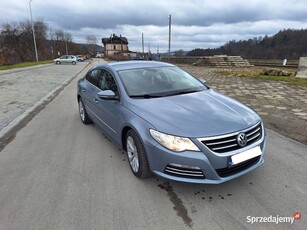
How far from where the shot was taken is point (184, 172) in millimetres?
2666

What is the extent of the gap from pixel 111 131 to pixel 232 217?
2.23m

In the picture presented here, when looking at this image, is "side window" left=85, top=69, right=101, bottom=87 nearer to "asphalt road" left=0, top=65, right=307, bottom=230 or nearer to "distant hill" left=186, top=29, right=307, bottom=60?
"asphalt road" left=0, top=65, right=307, bottom=230

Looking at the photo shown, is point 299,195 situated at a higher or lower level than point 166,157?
A: lower

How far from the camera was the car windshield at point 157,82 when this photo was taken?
369cm

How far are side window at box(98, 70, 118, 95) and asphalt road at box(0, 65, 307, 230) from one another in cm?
110

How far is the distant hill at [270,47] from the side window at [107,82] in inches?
2272

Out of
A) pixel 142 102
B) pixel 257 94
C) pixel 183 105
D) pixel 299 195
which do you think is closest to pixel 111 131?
pixel 142 102

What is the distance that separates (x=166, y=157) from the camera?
8.79ft

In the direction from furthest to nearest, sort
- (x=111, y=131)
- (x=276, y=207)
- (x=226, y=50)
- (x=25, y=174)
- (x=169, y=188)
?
(x=226, y=50) → (x=111, y=131) → (x=25, y=174) → (x=169, y=188) → (x=276, y=207)

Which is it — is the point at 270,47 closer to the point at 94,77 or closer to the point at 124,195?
the point at 94,77

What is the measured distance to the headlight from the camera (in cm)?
259

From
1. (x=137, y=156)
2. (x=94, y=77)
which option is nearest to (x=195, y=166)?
(x=137, y=156)

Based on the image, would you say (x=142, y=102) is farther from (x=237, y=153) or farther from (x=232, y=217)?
(x=232, y=217)

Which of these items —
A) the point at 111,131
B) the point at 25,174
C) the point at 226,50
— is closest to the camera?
the point at 25,174
